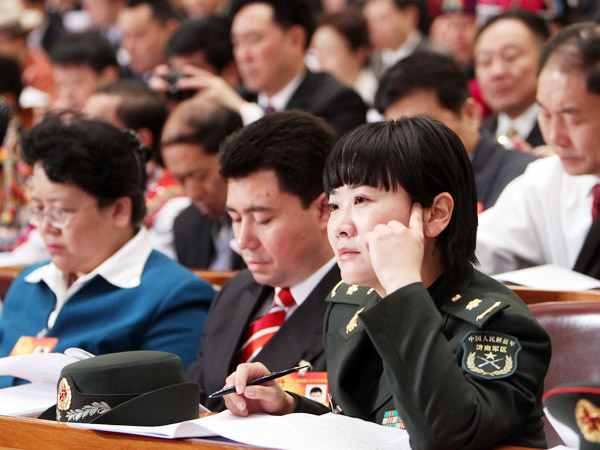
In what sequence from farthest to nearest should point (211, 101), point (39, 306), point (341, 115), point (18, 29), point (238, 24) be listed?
1. point (18, 29)
2. point (238, 24)
3. point (341, 115)
4. point (211, 101)
5. point (39, 306)

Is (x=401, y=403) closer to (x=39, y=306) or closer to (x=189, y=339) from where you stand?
(x=189, y=339)

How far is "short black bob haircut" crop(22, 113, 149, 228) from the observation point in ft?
7.67

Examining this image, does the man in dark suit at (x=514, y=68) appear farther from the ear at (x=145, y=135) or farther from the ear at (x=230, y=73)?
the ear at (x=145, y=135)

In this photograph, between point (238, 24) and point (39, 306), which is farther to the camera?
point (238, 24)

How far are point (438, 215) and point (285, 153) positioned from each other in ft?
2.36

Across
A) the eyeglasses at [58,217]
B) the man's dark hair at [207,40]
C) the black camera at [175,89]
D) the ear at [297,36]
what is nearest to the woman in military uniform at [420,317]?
the eyeglasses at [58,217]

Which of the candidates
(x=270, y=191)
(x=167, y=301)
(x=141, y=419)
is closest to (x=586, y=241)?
(x=270, y=191)

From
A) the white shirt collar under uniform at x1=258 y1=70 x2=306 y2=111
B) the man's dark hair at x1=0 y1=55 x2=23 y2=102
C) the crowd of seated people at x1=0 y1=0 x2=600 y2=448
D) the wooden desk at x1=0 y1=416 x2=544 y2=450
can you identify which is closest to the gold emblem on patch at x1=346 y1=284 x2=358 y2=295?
the crowd of seated people at x1=0 y1=0 x2=600 y2=448

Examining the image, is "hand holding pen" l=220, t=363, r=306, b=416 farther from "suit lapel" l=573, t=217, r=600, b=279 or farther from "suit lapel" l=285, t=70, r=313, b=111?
"suit lapel" l=285, t=70, r=313, b=111

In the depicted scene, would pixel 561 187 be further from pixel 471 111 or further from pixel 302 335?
pixel 302 335

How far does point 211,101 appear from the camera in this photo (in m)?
3.39

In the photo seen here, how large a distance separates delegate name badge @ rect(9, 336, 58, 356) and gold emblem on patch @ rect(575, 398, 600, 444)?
1.44 metres

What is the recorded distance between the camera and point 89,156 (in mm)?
2350

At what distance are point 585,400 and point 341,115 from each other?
9.24 feet
